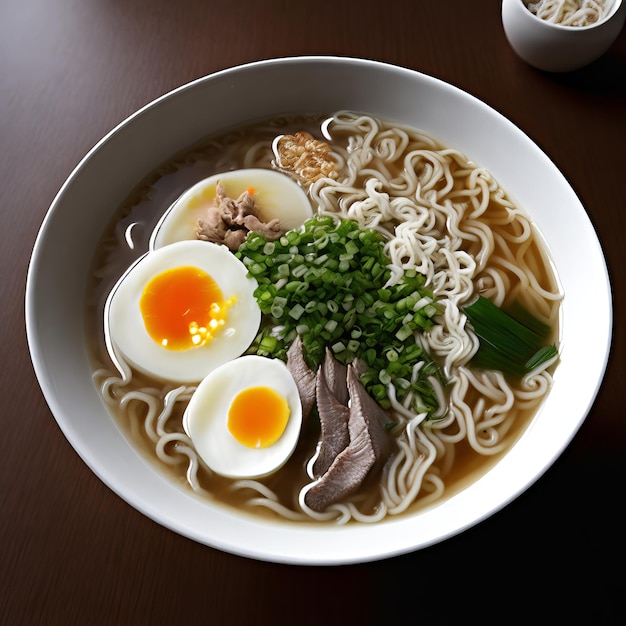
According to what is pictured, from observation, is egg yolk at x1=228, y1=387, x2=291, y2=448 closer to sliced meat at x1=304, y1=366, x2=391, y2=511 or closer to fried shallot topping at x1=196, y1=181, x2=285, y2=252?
sliced meat at x1=304, y1=366, x2=391, y2=511

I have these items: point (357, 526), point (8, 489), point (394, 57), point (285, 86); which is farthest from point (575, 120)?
point (8, 489)

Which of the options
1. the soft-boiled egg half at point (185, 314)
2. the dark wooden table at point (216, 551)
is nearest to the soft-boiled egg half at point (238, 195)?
Answer: the soft-boiled egg half at point (185, 314)

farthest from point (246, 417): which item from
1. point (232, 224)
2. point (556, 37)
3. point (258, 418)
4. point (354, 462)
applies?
point (556, 37)

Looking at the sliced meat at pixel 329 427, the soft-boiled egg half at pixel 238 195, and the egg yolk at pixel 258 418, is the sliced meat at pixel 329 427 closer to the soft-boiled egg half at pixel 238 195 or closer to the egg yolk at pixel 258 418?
the egg yolk at pixel 258 418

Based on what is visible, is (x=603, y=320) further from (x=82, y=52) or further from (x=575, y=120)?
(x=82, y=52)

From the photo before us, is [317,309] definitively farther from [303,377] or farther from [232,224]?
[232,224]

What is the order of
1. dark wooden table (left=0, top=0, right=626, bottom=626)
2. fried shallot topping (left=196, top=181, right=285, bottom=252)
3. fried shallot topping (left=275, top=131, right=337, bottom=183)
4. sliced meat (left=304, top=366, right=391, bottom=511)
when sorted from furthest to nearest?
1. fried shallot topping (left=275, top=131, right=337, bottom=183)
2. fried shallot topping (left=196, top=181, right=285, bottom=252)
3. sliced meat (left=304, top=366, right=391, bottom=511)
4. dark wooden table (left=0, top=0, right=626, bottom=626)

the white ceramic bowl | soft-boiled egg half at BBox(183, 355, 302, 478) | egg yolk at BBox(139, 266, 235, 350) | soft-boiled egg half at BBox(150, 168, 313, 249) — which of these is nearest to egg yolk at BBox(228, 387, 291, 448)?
soft-boiled egg half at BBox(183, 355, 302, 478)
